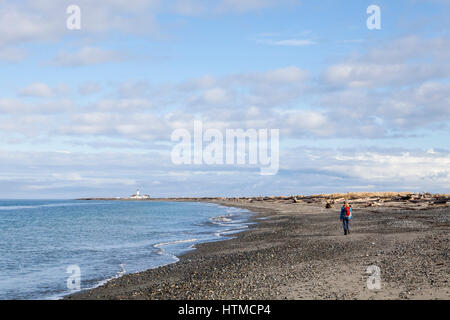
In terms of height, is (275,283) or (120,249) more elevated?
(275,283)

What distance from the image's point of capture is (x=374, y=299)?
13.2 metres

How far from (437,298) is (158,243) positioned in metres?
28.7

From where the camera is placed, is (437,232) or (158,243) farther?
(158,243)

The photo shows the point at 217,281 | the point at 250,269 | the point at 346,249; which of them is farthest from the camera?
the point at 346,249

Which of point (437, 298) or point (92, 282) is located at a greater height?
point (437, 298)

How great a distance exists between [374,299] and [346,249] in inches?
434
